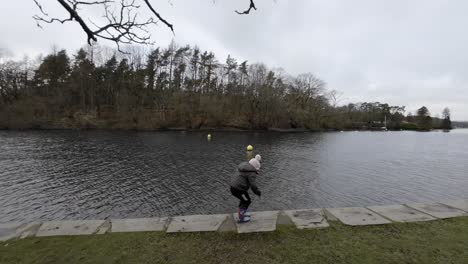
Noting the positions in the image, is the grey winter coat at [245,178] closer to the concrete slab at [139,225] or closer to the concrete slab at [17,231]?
the concrete slab at [139,225]

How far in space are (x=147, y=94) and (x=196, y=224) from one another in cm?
6988

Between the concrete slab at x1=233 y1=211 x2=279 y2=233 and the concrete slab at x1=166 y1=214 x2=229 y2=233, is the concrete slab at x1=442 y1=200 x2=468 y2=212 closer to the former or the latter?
the concrete slab at x1=233 y1=211 x2=279 y2=233

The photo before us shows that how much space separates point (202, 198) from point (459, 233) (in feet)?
32.0

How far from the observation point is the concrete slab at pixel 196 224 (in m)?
5.94

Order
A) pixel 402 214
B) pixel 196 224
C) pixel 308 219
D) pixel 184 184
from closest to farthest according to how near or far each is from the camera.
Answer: pixel 196 224 → pixel 308 219 → pixel 402 214 → pixel 184 184

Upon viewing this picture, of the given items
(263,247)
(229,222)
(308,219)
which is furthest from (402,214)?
(229,222)

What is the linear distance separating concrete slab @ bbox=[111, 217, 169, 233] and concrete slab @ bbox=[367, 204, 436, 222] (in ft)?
19.9

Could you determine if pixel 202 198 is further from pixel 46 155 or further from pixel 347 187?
pixel 46 155

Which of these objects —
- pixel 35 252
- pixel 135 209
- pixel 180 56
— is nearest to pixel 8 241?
pixel 35 252

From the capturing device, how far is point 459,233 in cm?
559

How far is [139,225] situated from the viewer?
627 cm

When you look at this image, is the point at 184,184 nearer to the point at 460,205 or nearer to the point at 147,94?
the point at 460,205

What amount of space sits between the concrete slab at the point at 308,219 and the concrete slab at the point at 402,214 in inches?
73.2

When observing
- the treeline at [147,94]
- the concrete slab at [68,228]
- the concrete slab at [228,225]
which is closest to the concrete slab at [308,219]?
the concrete slab at [228,225]
